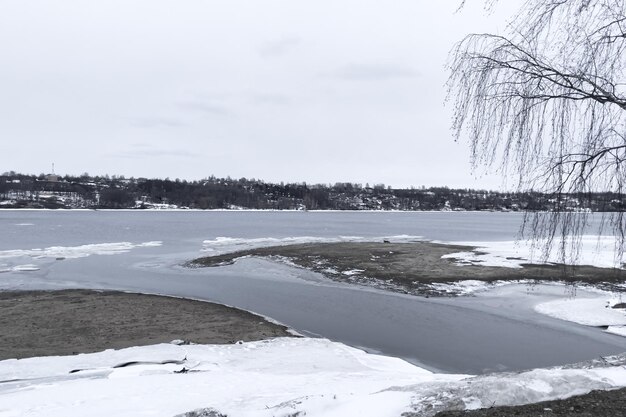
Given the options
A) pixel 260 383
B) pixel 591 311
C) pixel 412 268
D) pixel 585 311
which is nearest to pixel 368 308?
pixel 585 311

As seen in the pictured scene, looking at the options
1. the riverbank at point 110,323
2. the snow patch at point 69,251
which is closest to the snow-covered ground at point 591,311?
the riverbank at point 110,323

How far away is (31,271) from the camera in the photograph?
28234 mm

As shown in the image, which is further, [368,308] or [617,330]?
[368,308]

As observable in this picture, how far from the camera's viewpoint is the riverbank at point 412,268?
24922 millimetres

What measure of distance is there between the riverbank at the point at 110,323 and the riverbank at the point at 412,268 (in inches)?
396

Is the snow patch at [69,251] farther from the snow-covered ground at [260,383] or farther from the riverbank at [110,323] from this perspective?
the snow-covered ground at [260,383]

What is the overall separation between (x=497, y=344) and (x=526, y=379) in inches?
322

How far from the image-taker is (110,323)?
1620 centimetres

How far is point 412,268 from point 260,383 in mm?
21529

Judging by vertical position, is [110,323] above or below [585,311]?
below

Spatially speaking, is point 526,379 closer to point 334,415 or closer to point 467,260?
point 334,415

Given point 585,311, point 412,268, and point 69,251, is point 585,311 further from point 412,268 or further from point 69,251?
point 69,251

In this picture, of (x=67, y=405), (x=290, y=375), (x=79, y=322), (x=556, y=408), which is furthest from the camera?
(x=79, y=322)

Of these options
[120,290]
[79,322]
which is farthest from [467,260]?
[79,322]
